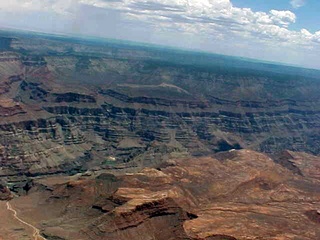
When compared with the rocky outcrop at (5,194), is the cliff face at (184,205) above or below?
above

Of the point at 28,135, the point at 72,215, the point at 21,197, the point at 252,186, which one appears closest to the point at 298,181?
the point at 252,186

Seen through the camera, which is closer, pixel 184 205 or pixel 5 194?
pixel 184 205

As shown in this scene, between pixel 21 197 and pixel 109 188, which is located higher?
pixel 109 188

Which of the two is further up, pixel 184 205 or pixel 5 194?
pixel 184 205

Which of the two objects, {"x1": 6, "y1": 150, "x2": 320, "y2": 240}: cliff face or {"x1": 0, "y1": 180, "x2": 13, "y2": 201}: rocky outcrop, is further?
{"x1": 0, "y1": 180, "x2": 13, "y2": 201}: rocky outcrop

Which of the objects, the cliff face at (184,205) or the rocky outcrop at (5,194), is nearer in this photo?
the cliff face at (184,205)

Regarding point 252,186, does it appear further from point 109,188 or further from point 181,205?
point 109,188

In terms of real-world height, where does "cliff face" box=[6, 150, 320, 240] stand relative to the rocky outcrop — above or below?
above

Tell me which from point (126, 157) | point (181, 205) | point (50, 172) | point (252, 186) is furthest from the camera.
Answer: point (126, 157)
